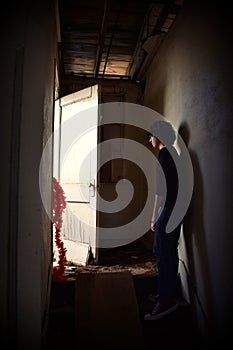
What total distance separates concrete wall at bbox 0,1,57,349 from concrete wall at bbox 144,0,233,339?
1.18m

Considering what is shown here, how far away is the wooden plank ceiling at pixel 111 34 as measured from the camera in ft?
9.92

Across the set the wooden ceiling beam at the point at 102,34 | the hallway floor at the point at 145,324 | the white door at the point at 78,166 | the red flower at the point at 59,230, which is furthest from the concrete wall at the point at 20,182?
the white door at the point at 78,166

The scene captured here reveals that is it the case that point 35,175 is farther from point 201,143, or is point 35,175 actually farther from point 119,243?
point 119,243

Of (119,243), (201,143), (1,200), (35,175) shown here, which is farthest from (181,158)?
(119,243)

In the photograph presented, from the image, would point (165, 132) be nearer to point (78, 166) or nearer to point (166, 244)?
point (166, 244)

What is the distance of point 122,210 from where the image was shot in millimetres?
4691

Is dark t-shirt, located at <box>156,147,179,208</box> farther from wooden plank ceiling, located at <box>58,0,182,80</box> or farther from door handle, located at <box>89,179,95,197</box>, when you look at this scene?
wooden plank ceiling, located at <box>58,0,182,80</box>

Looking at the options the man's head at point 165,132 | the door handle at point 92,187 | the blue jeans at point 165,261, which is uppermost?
the man's head at point 165,132

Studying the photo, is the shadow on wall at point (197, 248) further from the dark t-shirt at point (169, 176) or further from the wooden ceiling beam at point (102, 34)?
the wooden ceiling beam at point (102, 34)

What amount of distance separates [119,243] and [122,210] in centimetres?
57

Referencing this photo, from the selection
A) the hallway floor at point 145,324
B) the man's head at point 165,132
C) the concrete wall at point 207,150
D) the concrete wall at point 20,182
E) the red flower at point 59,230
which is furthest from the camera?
the red flower at point 59,230

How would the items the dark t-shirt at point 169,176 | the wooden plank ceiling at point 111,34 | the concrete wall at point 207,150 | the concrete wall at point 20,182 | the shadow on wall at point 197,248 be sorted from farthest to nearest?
the wooden plank ceiling at point 111,34 → the dark t-shirt at point 169,176 → the shadow on wall at point 197,248 → the concrete wall at point 207,150 → the concrete wall at point 20,182

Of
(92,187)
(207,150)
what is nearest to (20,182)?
(207,150)

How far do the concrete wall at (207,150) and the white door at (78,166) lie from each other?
3.77ft
